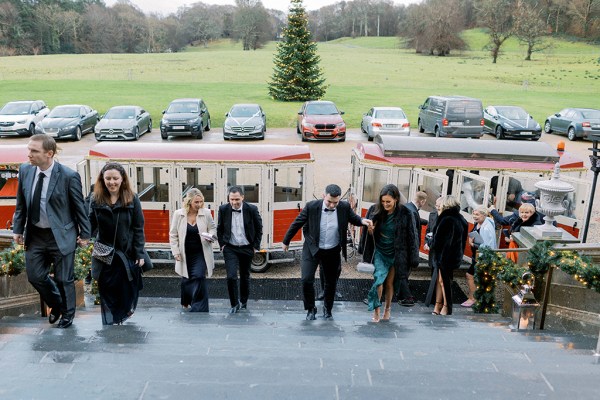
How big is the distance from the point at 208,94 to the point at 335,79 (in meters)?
15.0

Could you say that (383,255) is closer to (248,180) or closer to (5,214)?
(248,180)

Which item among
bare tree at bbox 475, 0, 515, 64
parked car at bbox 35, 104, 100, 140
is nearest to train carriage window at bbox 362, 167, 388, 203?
parked car at bbox 35, 104, 100, 140

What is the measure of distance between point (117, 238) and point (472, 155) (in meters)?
6.96

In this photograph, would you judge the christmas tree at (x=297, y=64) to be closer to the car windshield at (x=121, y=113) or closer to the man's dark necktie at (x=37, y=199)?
the car windshield at (x=121, y=113)

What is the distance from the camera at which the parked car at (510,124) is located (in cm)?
2497

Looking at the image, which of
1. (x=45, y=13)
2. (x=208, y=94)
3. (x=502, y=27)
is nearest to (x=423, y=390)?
(x=208, y=94)

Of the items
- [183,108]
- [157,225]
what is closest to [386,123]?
[183,108]

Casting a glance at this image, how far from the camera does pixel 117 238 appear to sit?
5551 mm

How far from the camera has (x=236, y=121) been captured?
2402cm

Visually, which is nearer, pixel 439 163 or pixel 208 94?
pixel 439 163

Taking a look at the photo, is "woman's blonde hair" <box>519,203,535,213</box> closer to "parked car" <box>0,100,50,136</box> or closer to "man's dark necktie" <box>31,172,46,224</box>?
"man's dark necktie" <box>31,172,46,224</box>

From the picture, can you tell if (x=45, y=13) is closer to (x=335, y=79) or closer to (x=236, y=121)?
(x=335, y=79)

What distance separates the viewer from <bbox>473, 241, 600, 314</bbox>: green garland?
20.3ft

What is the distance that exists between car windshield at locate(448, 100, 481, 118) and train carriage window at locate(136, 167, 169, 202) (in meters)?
17.0
